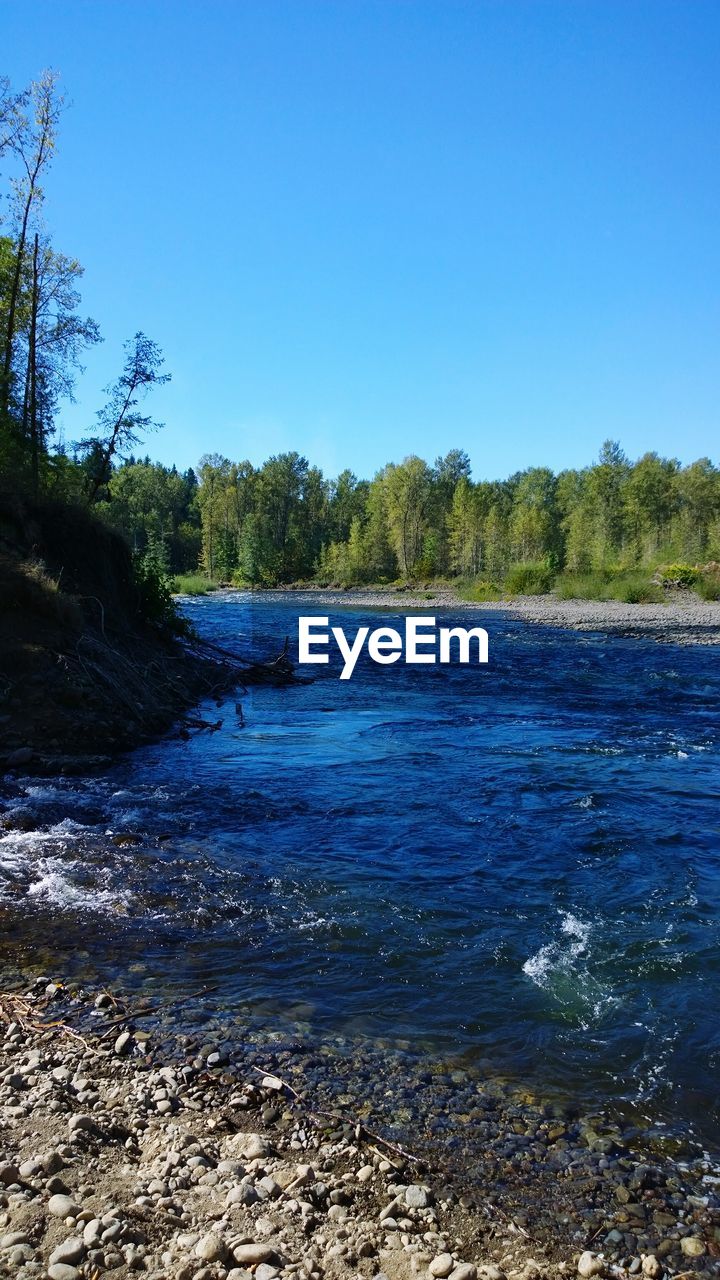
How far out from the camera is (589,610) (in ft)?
197

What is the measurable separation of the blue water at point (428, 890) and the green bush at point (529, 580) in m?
61.7

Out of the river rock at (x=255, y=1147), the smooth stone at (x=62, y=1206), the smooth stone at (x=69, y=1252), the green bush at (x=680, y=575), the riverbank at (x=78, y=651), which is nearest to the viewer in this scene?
the smooth stone at (x=69, y=1252)

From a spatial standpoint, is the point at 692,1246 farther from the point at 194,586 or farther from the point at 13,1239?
the point at 194,586

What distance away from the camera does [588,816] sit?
39.8 ft

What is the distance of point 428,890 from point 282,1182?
197 inches

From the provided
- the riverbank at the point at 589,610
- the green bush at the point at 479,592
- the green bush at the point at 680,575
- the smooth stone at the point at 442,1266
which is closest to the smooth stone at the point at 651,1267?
the smooth stone at the point at 442,1266

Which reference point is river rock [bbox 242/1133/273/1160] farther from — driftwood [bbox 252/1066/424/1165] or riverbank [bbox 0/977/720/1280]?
driftwood [bbox 252/1066/424/1165]

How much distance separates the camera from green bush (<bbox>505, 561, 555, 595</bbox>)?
7875cm

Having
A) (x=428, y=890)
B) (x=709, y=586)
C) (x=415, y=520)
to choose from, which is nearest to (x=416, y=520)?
(x=415, y=520)

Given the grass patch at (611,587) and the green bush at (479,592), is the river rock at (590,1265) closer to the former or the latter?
the grass patch at (611,587)

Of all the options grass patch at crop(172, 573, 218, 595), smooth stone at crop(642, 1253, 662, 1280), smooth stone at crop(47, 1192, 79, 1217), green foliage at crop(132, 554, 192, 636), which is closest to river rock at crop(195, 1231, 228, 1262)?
smooth stone at crop(47, 1192, 79, 1217)

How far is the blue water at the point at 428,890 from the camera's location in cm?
643

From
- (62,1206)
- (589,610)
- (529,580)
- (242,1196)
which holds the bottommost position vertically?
(242,1196)

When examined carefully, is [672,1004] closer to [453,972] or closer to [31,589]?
[453,972]
